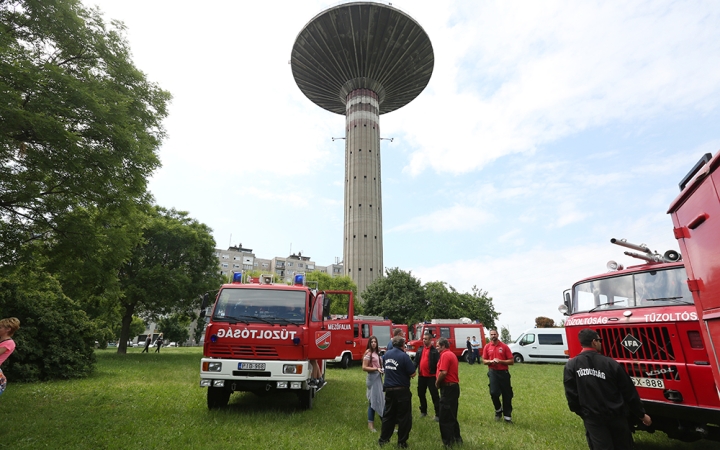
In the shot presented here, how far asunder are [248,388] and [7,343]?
3.98 metres

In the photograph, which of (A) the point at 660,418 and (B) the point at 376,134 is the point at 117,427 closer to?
(A) the point at 660,418

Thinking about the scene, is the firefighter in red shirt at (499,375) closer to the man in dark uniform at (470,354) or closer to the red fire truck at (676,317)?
the red fire truck at (676,317)

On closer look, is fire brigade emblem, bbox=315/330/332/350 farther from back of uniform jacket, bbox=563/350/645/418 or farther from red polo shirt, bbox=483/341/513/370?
back of uniform jacket, bbox=563/350/645/418

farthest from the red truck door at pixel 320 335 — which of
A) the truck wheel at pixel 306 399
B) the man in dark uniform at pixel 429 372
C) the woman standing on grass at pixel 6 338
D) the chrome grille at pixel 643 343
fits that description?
the chrome grille at pixel 643 343

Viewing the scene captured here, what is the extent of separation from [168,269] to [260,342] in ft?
69.5

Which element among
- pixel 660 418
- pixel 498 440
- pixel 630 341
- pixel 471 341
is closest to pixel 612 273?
pixel 630 341

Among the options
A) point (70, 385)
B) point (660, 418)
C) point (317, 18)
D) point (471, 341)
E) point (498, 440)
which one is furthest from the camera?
point (317, 18)

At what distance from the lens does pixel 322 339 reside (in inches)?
369

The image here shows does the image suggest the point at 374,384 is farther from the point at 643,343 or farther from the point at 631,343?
the point at 643,343

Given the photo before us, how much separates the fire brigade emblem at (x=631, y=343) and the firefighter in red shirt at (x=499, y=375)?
8.73ft

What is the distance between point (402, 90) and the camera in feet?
226

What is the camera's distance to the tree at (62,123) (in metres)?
7.28

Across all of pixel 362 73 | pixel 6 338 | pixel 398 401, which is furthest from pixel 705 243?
pixel 362 73

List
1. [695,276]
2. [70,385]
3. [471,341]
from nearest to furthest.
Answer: [695,276], [70,385], [471,341]
